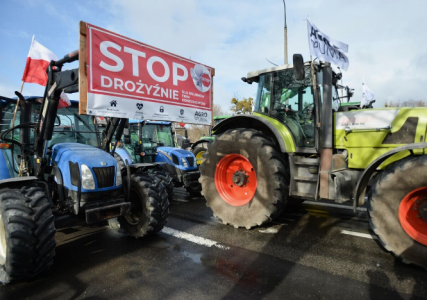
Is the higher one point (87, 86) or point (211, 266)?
point (87, 86)

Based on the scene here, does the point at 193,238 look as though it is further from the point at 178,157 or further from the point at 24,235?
the point at 178,157

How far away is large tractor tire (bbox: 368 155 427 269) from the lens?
3.03 metres

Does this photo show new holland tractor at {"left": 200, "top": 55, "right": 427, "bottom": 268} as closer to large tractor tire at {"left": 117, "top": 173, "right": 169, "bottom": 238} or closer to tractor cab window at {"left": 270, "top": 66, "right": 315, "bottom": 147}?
tractor cab window at {"left": 270, "top": 66, "right": 315, "bottom": 147}

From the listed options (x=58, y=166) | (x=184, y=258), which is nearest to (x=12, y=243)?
(x=58, y=166)

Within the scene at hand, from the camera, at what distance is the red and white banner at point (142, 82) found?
3.15 m

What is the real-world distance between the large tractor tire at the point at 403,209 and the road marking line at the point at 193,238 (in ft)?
6.39

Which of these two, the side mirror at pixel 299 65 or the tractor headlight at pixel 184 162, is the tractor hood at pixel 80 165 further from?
the tractor headlight at pixel 184 162

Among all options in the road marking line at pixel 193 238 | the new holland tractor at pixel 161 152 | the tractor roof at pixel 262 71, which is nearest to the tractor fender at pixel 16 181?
the road marking line at pixel 193 238

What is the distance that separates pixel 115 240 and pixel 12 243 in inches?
61.3

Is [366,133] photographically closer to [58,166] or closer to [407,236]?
[407,236]

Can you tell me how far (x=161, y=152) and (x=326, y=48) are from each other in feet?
15.4

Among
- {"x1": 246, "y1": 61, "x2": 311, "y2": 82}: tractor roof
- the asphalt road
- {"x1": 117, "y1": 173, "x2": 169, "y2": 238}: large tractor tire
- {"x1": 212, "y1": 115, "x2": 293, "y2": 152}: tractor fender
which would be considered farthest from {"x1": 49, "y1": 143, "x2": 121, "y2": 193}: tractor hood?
{"x1": 246, "y1": 61, "x2": 311, "y2": 82}: tractor roof

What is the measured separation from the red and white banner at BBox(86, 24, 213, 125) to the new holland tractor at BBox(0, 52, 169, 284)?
30cm

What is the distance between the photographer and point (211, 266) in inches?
129
